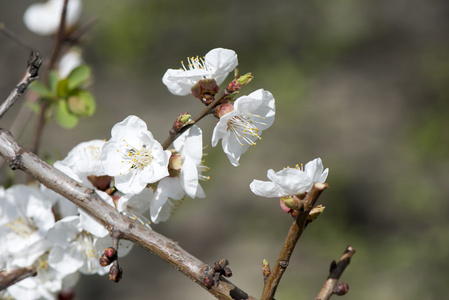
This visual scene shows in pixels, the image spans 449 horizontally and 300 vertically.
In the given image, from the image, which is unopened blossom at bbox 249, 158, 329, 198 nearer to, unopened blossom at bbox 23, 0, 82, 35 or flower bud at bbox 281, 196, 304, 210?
flower bud at bbox 281, 196, 304, 210

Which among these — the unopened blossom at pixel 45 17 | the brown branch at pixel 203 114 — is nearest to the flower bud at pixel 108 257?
the brown branch at pixel 203 114

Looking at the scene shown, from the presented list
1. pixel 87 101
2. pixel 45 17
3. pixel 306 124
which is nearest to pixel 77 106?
pixel 87 101

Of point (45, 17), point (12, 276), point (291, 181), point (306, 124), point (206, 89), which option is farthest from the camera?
point (306, 124)

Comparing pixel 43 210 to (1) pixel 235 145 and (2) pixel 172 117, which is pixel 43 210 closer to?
(1) pixel 235 145

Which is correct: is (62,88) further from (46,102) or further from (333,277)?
(333,277)

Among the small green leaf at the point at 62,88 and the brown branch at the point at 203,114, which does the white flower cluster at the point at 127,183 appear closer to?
the brown branch at the point at 203,114

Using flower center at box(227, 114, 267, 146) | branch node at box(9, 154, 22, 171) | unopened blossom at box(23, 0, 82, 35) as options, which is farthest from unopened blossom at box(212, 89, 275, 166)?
unopened blossom at box(23, 0, 82, 35)

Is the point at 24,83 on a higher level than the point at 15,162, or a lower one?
higher

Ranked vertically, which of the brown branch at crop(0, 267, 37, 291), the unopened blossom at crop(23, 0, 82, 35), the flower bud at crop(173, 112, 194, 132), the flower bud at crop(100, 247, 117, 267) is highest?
the unopened blossom at crop(23, 0, 82, 35)
